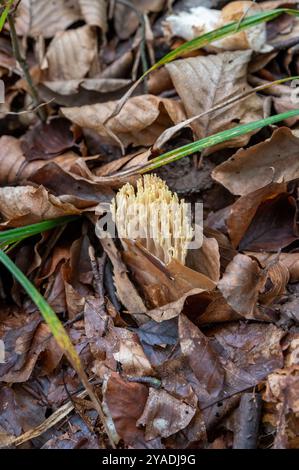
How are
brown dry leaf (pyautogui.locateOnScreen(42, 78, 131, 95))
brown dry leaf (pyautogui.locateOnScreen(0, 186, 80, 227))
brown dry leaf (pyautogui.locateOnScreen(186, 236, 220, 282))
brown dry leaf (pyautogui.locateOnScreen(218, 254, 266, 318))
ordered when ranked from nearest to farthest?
brown dry leaf (pyautogui.locateOnScreen(218, 254, 266, 318)) → brown dry leaf (pyautogui.locateOnScreen(186, 236, 220, 282)) → brown dry leaf (pyautogui.locateOnScreen(0, 186, 80, 227)) → brown dry leaf (pyautogui.locateOnScreen(42, 78, 131, 95))

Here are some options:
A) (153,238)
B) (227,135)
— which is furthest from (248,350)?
(227,135)

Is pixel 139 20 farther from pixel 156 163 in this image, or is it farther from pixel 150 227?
pixel 150 227

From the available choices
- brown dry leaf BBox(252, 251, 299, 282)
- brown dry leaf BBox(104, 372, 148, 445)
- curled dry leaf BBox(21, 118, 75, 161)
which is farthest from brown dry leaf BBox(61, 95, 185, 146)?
brown dry leaf BBox(104, 372, 148, 445)

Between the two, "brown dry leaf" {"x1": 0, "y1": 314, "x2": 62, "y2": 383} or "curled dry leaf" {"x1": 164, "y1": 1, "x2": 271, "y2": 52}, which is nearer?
"brown dry leaf" {"x1": 0, "y1": 314, "x2": 62, "y2": 383}

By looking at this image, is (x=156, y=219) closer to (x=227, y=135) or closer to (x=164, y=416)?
(x=227, y=135)

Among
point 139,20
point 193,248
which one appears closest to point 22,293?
point 193,248

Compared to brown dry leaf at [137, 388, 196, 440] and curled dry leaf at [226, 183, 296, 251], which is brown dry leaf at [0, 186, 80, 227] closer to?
curled dry leaf at [226, 183, 296, 251]
